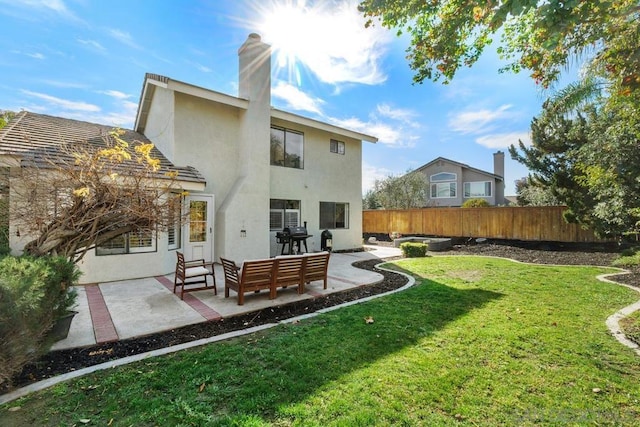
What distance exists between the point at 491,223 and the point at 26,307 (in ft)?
63.3

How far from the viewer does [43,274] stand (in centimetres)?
352

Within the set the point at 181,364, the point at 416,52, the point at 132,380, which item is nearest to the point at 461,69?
the point at 416,52

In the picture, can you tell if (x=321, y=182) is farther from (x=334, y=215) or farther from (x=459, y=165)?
(x=459, y=165)

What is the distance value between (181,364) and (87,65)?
1209 cm

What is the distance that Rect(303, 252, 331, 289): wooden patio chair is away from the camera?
23.4ft

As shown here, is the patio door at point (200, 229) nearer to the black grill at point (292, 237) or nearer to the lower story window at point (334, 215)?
the black grill at point (292, 237)

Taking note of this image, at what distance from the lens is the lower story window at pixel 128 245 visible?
8.22 meters

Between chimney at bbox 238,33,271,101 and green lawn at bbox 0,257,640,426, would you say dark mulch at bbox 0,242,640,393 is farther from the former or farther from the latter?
chimney at bbox 238,33,271,101

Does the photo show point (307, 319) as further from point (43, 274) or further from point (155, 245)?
point (155, 245)

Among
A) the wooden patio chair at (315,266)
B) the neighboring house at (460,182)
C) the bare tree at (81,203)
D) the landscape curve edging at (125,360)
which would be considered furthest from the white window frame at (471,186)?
the bare tree at (81,203)

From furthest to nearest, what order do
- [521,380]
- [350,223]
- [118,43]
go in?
1. [350,223]
2. [118,43]
3. [521,380]

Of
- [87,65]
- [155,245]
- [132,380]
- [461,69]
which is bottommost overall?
[132,380]

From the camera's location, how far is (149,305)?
6180mm

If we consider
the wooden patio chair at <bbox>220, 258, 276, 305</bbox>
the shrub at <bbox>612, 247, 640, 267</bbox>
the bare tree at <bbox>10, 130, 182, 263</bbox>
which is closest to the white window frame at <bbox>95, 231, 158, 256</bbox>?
the wooden patio chair at <bbox>220, 258, 276, 305</bbox>
